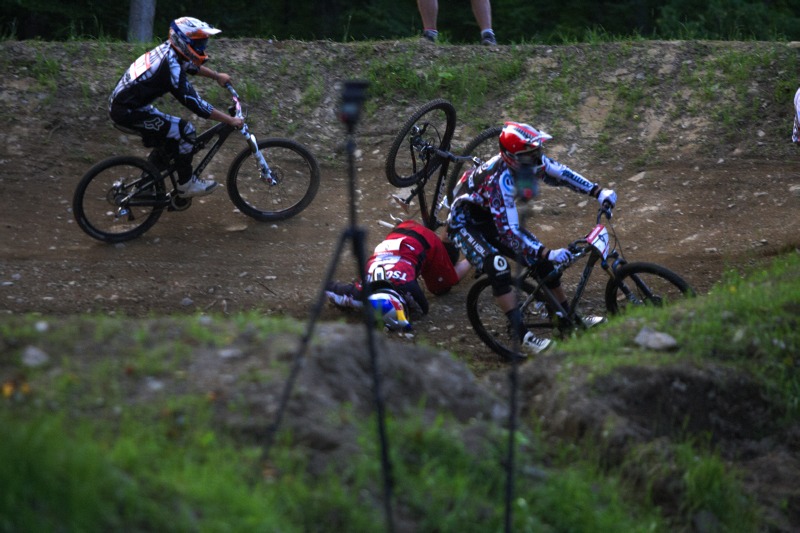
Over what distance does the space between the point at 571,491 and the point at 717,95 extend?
7.89m

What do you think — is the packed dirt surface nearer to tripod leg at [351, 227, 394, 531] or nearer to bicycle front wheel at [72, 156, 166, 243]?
bicycle front wheel at [72, 156, 166, 243]

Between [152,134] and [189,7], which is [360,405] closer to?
[152,134]

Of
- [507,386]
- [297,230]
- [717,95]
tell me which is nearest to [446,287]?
[297,230]

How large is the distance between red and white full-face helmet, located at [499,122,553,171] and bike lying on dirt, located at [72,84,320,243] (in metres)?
2.71

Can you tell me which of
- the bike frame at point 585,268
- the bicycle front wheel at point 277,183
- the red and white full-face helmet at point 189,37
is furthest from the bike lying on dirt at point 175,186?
the bike frame at point 585,268

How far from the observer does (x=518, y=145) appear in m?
7.41

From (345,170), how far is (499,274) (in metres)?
4.15

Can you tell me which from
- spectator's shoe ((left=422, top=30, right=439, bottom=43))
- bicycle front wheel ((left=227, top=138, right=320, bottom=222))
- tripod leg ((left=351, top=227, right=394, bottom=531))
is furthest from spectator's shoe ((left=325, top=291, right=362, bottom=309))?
spectator's shoe ((left=422, top=30, right=439, bottom=43))

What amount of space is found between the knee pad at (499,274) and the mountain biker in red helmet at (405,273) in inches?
30.0

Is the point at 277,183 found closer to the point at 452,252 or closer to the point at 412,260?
the point at 452,252

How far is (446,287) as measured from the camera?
8438 mm

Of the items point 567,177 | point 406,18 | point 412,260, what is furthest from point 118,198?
point 406,18

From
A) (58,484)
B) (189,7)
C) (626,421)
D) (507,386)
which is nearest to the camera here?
(58,484)

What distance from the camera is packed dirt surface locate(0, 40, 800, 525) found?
27.6 ft
